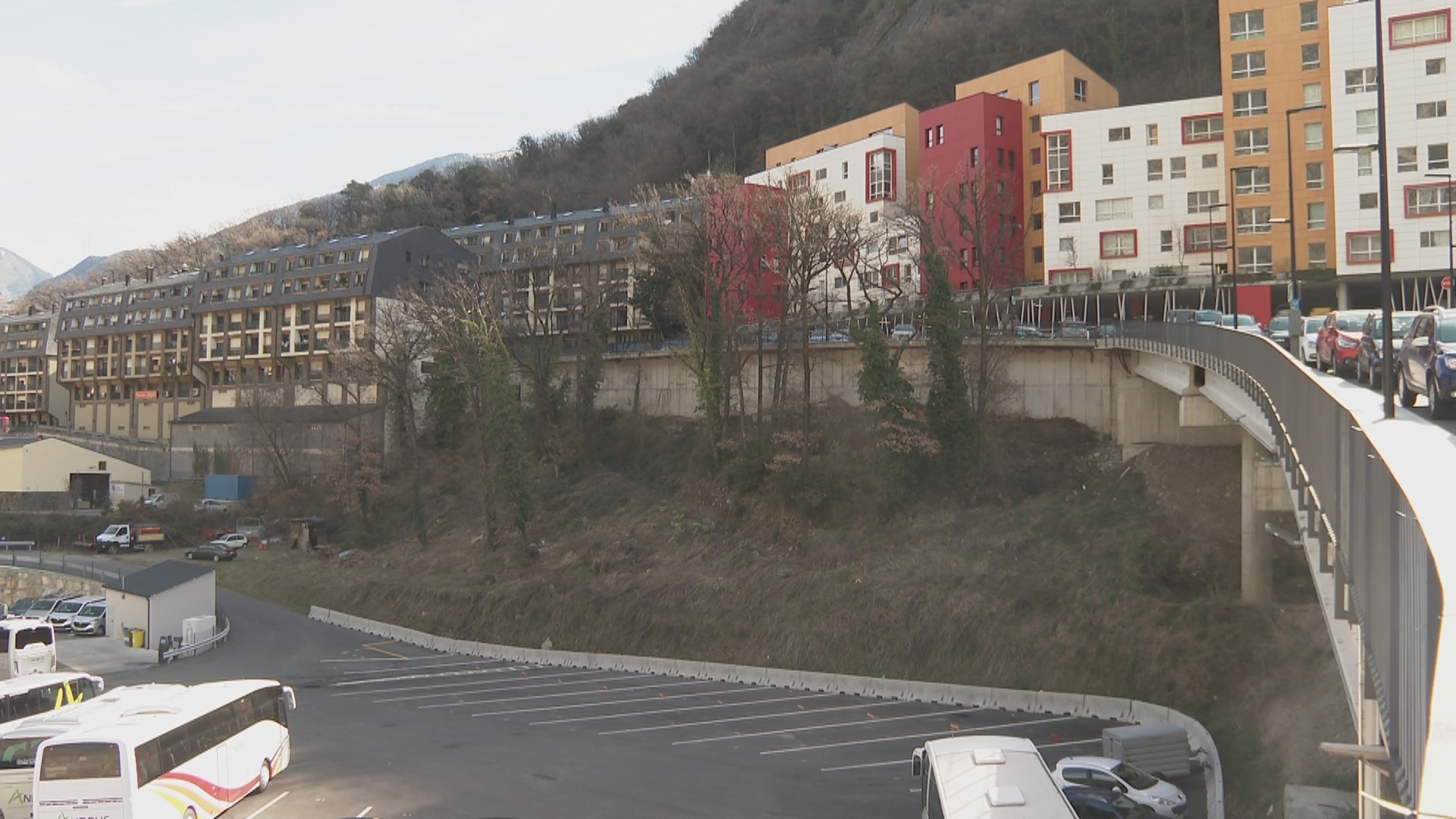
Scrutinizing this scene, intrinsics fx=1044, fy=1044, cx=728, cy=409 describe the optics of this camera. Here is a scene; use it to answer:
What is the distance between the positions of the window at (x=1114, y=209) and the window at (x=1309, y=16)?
1141 cm

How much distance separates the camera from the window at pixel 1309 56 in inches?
2057

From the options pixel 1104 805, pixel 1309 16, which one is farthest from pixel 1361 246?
pixel 1104 805

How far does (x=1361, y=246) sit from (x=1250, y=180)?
7.11 metres

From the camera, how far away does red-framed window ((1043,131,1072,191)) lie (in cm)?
5812

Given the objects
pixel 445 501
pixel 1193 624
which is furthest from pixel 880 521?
pixel 445 501

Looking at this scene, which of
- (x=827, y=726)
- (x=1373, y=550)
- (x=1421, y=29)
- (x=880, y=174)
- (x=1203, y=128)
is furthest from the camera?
(x=880, y=174)

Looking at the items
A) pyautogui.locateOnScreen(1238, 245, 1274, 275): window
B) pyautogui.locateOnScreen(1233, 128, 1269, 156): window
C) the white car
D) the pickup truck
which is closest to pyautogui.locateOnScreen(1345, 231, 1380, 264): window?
pyautogui.locateOnScreen(1238, 245, 1274, 275): window

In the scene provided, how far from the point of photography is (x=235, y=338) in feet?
276

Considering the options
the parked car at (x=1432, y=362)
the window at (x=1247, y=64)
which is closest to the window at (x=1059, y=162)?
the window at (x=1247, y=64)

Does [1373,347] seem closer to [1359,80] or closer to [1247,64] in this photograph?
[1359,80]

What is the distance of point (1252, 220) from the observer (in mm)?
53531

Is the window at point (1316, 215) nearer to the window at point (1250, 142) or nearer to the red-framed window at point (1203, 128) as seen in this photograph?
the window at point (1250, 142)

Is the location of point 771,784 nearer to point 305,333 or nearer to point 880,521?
point 880,521

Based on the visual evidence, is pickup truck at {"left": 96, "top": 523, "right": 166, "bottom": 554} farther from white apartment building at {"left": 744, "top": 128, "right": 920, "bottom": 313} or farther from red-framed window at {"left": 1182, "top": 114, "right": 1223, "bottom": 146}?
red-framed window at {"left": 1182, "top": 114, "right": 1223, "bottom": 146}
